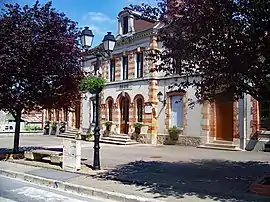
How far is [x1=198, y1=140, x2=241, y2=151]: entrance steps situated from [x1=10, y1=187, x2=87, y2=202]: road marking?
38.2ft

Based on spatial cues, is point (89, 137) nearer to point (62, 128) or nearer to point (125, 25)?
point (62, 128)

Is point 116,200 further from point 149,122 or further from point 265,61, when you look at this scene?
point 149,122

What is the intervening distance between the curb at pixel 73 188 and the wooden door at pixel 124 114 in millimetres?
14022

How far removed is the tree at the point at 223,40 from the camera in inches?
269

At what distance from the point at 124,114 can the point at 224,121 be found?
26.5 ft

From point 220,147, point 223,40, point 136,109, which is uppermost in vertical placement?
point 223,40

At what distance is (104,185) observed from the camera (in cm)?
831

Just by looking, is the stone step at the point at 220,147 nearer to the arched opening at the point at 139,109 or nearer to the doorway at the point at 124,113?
the arched opening at the point at 139,109

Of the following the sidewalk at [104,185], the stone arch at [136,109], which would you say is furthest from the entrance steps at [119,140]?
the sidewalk at [104,185]

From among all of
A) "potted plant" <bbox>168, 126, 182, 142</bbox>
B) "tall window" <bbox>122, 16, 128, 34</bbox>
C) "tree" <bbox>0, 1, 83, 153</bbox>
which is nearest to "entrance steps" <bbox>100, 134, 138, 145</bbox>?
"potted plant" <bbox>168, 126, 182, 142</bbox>

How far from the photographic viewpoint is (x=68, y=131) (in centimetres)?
2923

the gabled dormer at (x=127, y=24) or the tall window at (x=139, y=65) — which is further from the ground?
the gabled dormer at (x=127, y=24)

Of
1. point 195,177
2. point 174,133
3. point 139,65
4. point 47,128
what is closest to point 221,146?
point 174,133

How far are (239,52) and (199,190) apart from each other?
3.11 meters
